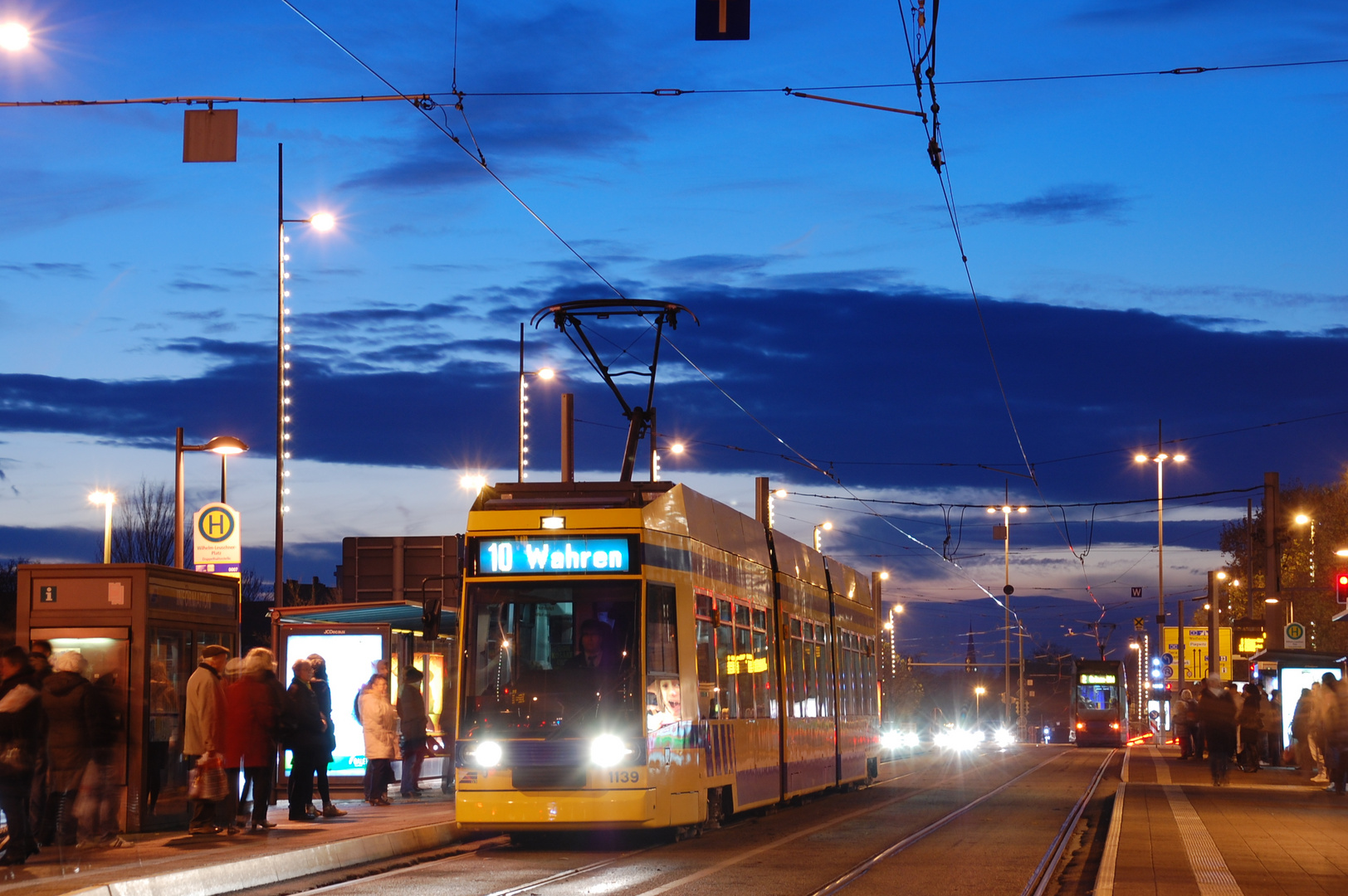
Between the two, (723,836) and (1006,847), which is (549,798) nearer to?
(723,836)

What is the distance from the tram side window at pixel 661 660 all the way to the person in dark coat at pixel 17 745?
511 cm

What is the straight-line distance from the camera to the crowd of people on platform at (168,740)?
12.1 m

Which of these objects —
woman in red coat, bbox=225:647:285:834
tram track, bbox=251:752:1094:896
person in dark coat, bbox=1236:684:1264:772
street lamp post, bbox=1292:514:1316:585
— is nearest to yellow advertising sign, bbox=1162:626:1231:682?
street lamp post, bbox=1292:514:1316:585

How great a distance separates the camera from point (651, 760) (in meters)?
14.7

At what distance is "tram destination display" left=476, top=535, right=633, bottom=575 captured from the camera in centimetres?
1505

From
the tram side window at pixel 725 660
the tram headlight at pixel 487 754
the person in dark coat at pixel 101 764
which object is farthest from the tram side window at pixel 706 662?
the person in dark coat at pixel 101 764

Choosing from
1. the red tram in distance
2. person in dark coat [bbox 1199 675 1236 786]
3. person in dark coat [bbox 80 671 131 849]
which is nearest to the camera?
person in dark coat [bbox 80 671 131 849]

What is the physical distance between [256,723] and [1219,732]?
17.0 metres

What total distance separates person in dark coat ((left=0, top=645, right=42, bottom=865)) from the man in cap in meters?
2.15

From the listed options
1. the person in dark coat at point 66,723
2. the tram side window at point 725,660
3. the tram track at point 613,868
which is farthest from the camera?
the tram side window at point 725,660

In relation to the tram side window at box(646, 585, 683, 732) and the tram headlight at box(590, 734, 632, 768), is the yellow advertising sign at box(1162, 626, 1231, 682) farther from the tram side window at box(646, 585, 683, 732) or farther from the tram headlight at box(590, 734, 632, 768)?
the tram headlight at box(590, 734, 632, 768)

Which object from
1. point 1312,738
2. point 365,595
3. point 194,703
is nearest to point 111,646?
point 194,703

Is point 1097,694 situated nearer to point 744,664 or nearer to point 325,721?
point 744,664

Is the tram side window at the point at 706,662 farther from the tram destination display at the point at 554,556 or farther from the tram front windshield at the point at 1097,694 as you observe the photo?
the tram front windshield at the point at 1097,694
